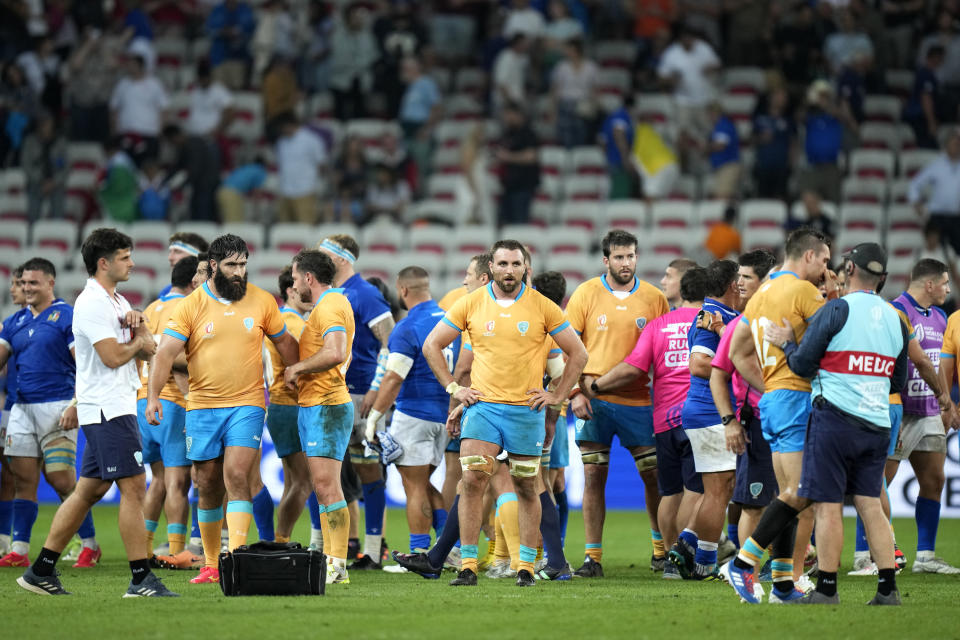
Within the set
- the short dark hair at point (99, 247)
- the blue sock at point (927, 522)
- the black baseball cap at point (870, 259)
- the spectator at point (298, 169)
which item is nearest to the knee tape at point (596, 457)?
the blue sock at point (927, 522)

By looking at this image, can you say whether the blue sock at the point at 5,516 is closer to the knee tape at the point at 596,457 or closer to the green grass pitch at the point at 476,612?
the green grass pitch at the point at 476,612

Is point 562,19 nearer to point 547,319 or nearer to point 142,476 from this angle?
point 547,319

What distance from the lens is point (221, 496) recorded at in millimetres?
10297

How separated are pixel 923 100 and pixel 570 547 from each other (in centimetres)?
1243

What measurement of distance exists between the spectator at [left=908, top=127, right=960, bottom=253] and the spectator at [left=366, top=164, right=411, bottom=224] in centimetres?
842

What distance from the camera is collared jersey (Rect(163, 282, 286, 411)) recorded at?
9.95 metres

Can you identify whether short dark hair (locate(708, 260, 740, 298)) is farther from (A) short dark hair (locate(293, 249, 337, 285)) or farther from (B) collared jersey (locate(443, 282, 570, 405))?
(A) short dark hair (locate(293, 249, 337, 285))

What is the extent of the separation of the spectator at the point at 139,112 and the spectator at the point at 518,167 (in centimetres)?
617

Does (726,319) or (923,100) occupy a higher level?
(923,100)

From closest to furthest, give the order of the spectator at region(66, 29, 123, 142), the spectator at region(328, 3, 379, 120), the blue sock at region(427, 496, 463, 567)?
the blue sock at region(427, 496, 463, 567), the spectator at region(66, 29, 123, 142), the spectator at region(328, 3, 379, 120)

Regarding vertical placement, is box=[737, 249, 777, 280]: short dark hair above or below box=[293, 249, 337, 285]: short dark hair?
above

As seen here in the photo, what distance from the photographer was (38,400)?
11922mm

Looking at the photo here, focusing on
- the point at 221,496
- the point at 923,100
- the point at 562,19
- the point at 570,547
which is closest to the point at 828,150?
the point at 923,100

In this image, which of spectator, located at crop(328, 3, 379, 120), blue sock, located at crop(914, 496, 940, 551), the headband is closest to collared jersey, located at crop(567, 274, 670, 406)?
the headband
